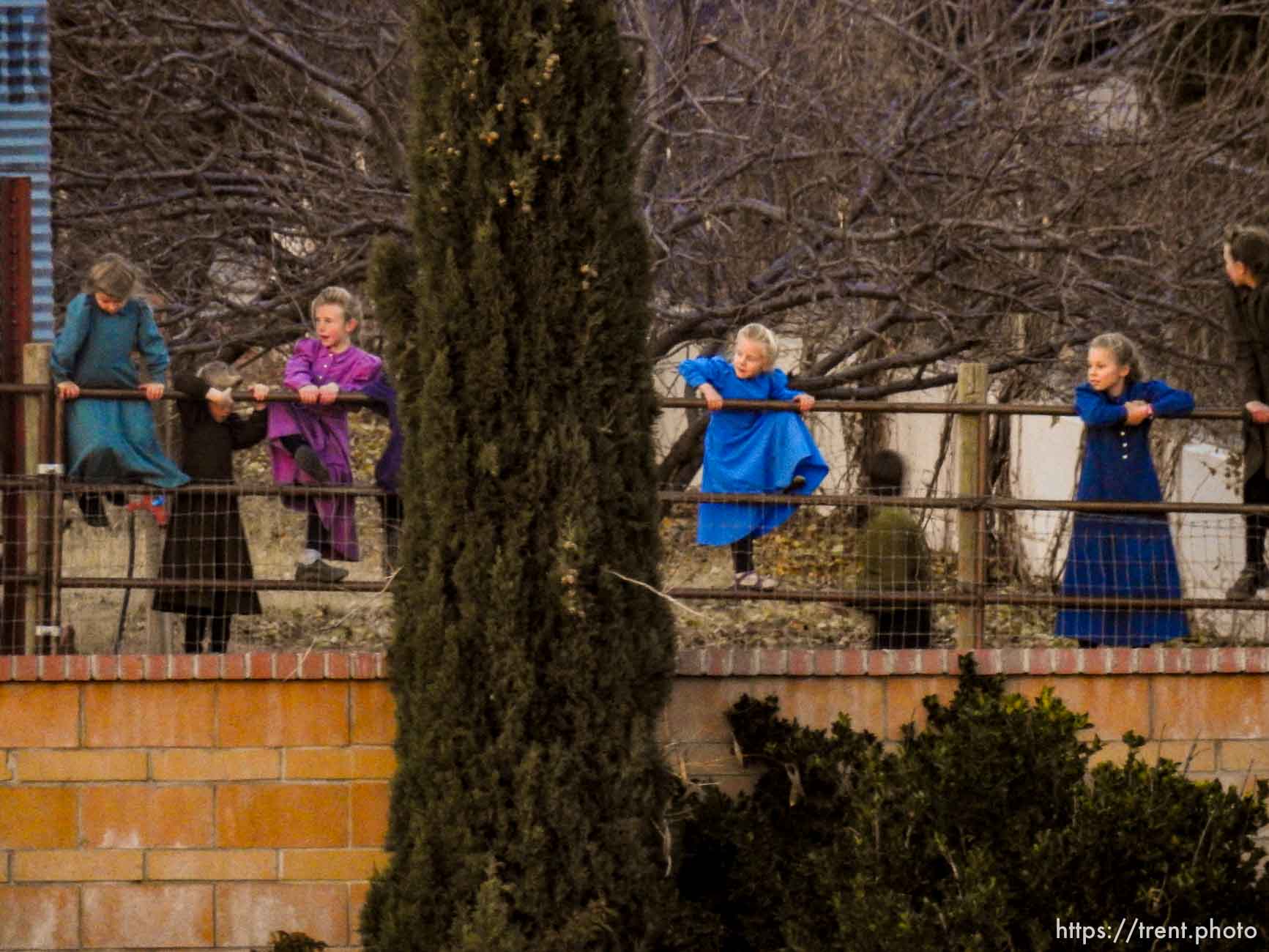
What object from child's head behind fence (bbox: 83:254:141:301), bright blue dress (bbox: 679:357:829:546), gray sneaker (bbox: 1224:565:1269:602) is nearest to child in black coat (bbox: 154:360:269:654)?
child's head behind fence (bbox: 83:254:141:301)

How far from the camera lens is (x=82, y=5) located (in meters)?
10.1

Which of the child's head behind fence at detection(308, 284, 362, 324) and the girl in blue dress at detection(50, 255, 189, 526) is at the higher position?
the child's head behind fence at detection(308, 284, 362, 324)

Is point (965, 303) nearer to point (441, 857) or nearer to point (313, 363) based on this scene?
point (313, 363)

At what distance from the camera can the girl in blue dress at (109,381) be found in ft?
21.5

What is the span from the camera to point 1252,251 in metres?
7.55

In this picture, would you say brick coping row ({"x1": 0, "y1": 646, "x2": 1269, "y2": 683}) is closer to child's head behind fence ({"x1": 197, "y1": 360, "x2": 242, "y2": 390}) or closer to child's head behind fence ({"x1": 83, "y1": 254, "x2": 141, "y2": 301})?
child's head behind fence ({"x1": 197, "y1": 360, "x2": 242, "y2": 390})

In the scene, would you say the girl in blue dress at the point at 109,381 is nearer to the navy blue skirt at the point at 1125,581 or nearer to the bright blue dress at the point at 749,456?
the bright blue dress at the point at 749,456

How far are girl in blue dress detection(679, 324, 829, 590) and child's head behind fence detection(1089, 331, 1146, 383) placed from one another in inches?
46.2

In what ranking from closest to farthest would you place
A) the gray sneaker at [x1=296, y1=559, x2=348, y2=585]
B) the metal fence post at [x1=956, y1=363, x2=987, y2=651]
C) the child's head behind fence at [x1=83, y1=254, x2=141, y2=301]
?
the metal fence post at [x1=956, y1=363, x2=987, y2=651] < the gray sneaker at [x1=296, y1=559, x2=348, y2=585] < the child's head behind fence at [x1=83, y1=254, x2=141, y2=301]

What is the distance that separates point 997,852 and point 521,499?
1.74m

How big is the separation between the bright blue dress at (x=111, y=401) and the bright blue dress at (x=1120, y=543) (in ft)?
11.2

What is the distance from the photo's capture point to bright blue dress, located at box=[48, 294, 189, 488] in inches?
258

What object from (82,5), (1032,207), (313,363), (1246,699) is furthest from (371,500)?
(1246,699)

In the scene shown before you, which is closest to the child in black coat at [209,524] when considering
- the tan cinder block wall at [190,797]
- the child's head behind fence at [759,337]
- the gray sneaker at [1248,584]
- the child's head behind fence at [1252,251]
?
the tan cinder block wall at [190,797]
